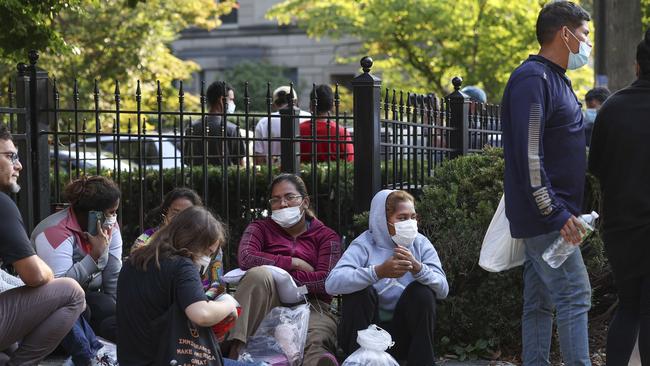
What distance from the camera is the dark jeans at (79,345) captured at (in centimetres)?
617

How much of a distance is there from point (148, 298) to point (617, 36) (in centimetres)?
1126

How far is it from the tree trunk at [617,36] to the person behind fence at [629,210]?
9484mm

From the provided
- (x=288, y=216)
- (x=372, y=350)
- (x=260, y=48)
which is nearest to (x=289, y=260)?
(x=288, y=216)

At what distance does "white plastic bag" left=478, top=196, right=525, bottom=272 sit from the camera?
5840mm

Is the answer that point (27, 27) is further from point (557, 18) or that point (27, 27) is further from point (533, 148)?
point (533, 148)

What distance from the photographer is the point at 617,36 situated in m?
15.1

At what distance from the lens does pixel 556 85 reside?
555 cm

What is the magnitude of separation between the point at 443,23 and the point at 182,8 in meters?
5.48

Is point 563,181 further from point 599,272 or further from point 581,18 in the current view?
point 599,272

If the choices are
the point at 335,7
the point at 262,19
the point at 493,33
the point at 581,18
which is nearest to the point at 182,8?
the point at 335,7

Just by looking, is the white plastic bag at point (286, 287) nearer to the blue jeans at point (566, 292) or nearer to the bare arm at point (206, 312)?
the bare arm at point (206, 312)

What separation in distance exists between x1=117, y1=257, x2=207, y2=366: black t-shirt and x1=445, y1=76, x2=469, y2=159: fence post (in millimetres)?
4333

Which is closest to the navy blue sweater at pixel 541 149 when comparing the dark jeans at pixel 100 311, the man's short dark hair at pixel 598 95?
the dark jeans at pixel 100 311

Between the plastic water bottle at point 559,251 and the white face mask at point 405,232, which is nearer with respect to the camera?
the plastic water bottle at point 559,251
